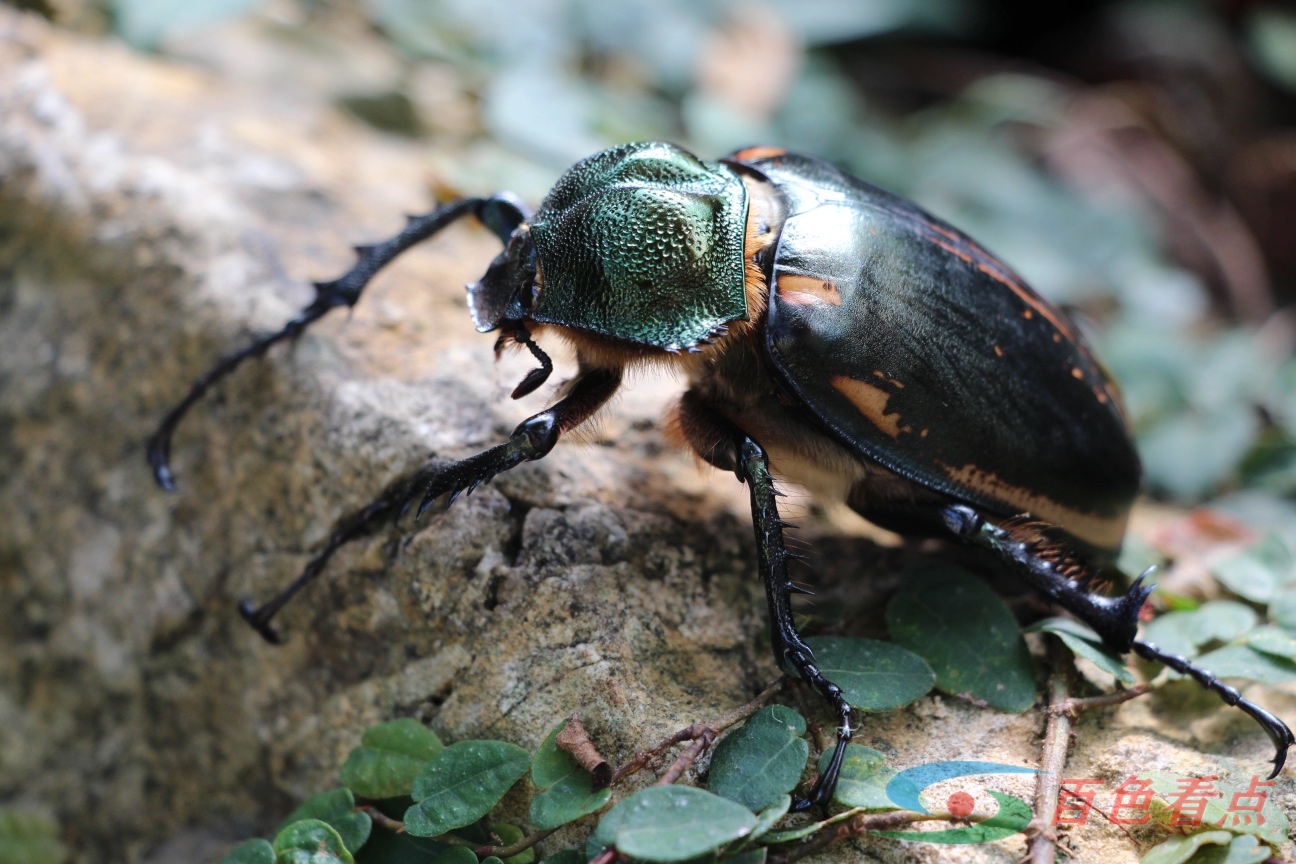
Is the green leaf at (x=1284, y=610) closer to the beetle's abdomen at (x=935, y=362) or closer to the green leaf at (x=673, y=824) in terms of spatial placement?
the beetle's abdomen at (x=935, y=362)

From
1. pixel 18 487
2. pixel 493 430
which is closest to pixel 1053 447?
pixel 493 430

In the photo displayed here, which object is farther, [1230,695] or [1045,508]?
[1045,508]

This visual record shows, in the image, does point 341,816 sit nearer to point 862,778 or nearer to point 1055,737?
point 862,778

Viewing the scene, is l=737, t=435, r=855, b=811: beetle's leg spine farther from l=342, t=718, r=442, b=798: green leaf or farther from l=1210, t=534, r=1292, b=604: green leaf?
l=1210, t=534, r=1292, b=604: green leaf

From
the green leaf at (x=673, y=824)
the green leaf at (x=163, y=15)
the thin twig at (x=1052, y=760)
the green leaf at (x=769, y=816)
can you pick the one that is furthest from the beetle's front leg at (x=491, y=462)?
the green leaf at (x=163, y=15)

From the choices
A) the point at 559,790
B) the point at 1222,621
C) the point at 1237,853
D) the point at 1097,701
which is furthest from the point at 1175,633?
the point at 559,790

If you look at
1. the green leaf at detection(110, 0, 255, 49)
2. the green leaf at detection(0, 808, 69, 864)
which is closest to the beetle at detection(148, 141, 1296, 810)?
the green leaf at detection(0, 808, 69, 864)
